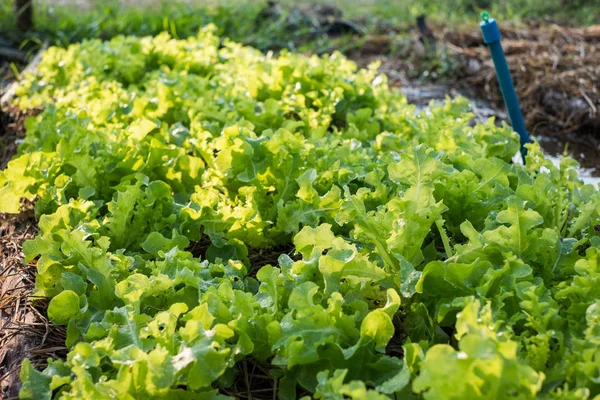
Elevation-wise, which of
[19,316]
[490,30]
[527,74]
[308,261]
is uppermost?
[490,30]

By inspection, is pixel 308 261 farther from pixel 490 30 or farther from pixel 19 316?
pixel 490 30

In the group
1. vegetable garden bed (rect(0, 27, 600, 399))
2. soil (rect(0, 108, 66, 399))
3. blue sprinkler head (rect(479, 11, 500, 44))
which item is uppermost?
blue sprinkler head (rect(479, 11, 500, 44))

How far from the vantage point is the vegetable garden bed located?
155cm

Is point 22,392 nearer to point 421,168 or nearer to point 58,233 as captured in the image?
point 58,233

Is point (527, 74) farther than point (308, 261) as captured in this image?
Yes

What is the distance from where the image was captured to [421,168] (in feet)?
6.68

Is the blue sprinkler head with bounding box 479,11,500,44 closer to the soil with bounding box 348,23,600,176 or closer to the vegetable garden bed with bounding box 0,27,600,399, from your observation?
the vegetable garden bed with bounding box 0,27,600,399

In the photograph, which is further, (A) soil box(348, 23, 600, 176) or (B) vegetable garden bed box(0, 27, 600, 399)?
(A) soil box(348, 23, 600, 176)

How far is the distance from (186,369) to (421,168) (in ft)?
3.06

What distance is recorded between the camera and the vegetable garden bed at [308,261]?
1552 millimetres

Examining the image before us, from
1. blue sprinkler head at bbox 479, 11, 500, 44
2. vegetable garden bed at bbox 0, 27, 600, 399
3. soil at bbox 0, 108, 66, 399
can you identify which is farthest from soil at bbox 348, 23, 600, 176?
soil at bbox 0, 108, 66, 399

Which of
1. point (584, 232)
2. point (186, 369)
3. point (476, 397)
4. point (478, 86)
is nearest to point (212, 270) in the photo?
point (186, 369)

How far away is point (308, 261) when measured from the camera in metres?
1.91

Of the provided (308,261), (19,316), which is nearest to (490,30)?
(308,261)
